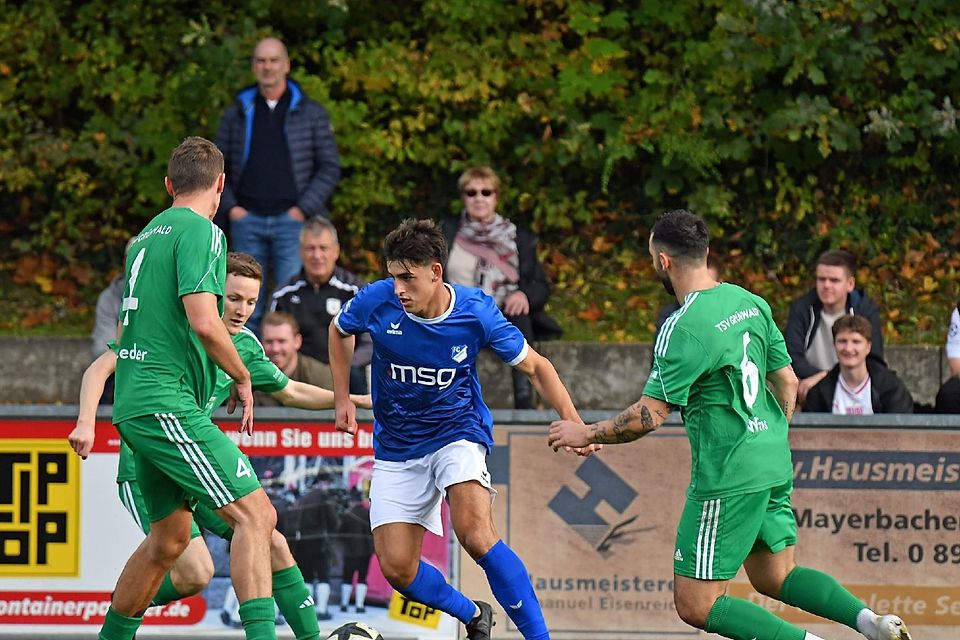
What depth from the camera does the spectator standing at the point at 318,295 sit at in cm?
1091

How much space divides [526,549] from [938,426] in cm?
239

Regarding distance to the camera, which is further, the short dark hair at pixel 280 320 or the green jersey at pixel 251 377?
the short dark hair at pixel 280 320

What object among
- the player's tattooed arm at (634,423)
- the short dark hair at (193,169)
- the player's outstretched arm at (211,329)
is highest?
the short dark hair at (193,169)

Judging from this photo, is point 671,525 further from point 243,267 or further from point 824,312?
point 243,267

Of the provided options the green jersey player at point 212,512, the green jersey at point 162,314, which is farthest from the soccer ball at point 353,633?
the green jersey at point 162,314

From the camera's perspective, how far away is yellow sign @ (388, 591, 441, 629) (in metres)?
9.50

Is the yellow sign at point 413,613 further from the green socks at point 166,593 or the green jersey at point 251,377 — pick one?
the green jersey at point 251,377

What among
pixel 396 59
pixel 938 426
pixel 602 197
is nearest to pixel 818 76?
pixel 602 197

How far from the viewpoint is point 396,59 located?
1496 cm

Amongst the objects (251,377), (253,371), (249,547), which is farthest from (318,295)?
(249,547)

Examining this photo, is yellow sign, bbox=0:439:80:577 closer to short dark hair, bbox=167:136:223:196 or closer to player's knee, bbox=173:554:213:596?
player's knee, bbox=173:554:213:596

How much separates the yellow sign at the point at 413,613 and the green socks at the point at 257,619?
229cm

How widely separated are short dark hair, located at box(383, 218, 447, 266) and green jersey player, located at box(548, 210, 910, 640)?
1048mm

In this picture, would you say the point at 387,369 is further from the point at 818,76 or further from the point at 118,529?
the point at 818,76
